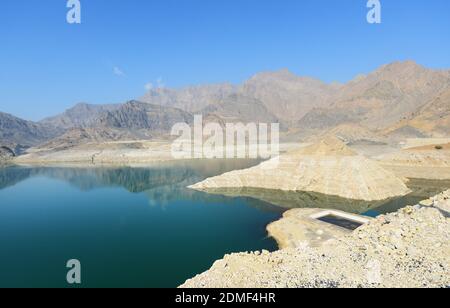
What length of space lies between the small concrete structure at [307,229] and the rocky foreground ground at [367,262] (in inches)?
341

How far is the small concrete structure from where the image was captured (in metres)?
35.6

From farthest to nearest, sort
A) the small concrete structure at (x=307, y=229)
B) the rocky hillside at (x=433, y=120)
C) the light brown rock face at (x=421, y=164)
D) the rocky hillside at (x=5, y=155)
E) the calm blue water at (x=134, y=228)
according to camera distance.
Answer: the rocky hillside at (x=433, y=120) → the rocky hillside at (x=5, y=155) → the light brown rock face at (x=421, y=164) → the small concrete structure at (x=307, y=229) → the calm blue water at (x=134, y=228)

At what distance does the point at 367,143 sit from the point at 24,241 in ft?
517

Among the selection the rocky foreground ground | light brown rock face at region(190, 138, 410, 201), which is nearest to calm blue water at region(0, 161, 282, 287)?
the rocky foreground ground

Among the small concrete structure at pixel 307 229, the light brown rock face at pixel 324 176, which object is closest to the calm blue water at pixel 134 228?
the small concrete structure at pixel 307 229

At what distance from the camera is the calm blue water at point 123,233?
3034 centimetres

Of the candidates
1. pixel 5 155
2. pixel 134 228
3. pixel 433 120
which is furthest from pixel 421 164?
pixel 5 155

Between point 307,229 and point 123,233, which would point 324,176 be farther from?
point 123,233

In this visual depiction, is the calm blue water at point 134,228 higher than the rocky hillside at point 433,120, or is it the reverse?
the rocky hillside at point 433,120

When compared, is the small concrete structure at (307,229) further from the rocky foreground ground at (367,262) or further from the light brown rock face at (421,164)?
the light brown rock face at (421,164)

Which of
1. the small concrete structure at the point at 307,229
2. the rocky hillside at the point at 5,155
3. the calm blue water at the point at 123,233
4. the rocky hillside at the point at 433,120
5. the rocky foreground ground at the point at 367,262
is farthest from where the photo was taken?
the rocky hillside at the point at 433,120

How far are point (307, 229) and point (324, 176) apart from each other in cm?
3057
